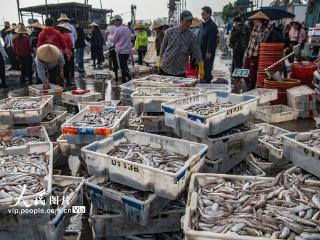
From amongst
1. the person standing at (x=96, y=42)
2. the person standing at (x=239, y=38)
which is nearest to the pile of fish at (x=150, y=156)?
the person standing at (x=239, y=38)

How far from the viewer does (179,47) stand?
7.20 metres

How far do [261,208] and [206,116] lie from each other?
60.6 inches

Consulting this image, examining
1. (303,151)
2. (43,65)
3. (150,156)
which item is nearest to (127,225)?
(150,156)

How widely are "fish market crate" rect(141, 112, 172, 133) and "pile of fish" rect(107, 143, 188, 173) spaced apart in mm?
1186

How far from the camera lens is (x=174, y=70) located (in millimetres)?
7703

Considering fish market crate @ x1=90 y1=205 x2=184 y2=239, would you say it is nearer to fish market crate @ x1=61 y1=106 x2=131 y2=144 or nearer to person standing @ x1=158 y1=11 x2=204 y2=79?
fish market crate @ x1=61 y1=106 x2=131 y2=144

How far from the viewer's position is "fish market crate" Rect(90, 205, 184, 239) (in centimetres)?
370

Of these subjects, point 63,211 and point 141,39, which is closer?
point 63,211

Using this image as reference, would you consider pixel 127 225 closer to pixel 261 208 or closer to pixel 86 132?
pixel 261 208

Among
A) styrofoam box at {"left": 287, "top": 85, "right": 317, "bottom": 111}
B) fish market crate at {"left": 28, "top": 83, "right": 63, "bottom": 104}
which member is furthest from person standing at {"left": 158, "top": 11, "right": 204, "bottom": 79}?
fish market crate at {"left": 28, "top": 83, "right": 63, "bottom": 104}

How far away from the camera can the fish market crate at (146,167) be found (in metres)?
3.40

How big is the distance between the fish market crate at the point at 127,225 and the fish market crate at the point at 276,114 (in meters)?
4.70

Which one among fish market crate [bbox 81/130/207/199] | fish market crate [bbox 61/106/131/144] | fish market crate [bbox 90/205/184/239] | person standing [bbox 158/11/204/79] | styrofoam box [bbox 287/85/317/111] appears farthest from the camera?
styrofoam box [bbox 287/85/317/111]

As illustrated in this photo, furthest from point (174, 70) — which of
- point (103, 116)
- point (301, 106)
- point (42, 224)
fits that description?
point (42, 224)
